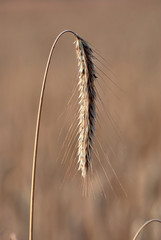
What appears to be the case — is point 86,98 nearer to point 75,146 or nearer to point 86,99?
point 86,99

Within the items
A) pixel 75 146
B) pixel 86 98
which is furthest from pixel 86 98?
pixel 75 146

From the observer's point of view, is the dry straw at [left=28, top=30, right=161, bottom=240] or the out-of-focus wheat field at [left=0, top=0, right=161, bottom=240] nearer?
the dry straw at [left=28, top=30, right=161, bottom=240]

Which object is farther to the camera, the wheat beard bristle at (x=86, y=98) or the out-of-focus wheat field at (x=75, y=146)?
the out-of-focus wheat field at (x=75, y=146)

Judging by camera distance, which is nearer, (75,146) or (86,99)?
(86,99)

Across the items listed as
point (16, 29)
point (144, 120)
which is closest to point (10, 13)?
point (16, 29)

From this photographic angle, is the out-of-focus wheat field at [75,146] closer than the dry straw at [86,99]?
No
